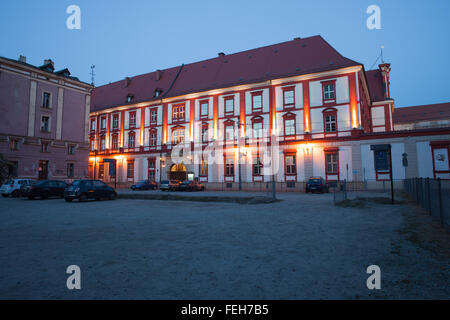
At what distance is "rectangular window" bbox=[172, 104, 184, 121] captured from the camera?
41.4m

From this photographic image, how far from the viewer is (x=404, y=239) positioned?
6.52 metres

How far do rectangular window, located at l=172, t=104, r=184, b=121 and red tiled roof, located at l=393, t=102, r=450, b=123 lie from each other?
55127mm

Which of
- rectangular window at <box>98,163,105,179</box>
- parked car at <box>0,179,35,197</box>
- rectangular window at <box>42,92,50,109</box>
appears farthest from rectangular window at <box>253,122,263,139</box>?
rectangular window at <box>98,163,105,179</box>

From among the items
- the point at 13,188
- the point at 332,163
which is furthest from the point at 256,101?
the point at 13,188

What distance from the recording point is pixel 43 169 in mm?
35531

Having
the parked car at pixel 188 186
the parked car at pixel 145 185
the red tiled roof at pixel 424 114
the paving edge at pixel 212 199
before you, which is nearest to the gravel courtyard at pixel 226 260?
the paving edge at pixel 212 199

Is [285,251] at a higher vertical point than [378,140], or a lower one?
lower

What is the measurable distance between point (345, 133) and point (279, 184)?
31.8 ft

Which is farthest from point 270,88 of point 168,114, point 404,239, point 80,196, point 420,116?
point 420,116

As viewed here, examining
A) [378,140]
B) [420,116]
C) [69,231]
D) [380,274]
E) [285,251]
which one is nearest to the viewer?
[380,274]

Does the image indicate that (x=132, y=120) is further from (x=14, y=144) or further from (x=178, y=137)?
(x=14, y=144)

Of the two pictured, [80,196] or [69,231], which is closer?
[69,231]

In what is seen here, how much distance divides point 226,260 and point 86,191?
54.9 feet
